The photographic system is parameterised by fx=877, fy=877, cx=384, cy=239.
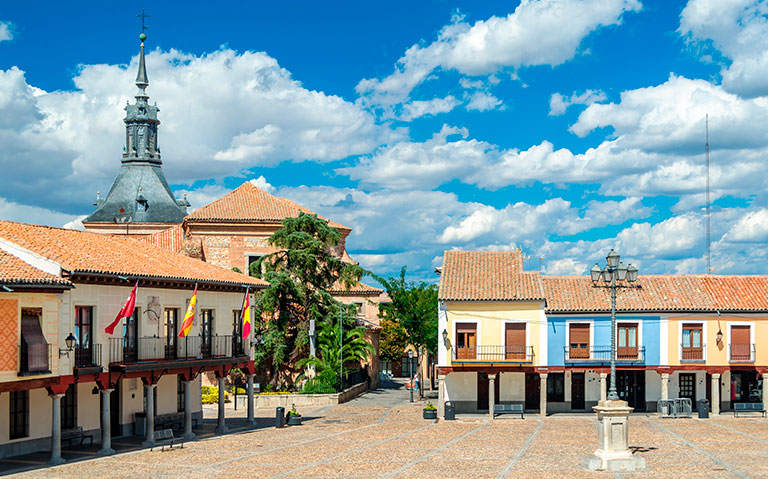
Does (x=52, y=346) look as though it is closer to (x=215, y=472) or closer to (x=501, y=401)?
(x=215, y=472)

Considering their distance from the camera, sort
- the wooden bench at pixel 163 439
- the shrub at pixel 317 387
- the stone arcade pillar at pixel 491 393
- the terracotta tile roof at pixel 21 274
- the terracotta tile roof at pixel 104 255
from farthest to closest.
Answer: the shrub at pixel 317 387, the stone arcade pillar at pixel 491 393, the wooden bench at pixel 163 439, the terracotta tile roof at pixel 104 255, the terracotta tile roof at pixel 21 274

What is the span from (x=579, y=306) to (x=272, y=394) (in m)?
16.3

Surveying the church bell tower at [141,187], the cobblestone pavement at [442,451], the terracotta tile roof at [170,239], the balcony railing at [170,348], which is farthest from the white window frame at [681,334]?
the church bell tower at [141,187]

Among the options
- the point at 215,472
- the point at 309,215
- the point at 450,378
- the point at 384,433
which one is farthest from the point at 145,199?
the point at 215,472

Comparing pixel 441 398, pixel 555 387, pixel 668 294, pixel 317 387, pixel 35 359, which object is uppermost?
pixel 668 294

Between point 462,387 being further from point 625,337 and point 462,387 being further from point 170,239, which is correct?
point 170,239

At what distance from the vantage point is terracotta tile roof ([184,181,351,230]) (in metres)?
53.7

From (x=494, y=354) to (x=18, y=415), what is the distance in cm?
2115

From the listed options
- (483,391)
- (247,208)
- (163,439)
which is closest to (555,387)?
(483,391)

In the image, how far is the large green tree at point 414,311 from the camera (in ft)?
176

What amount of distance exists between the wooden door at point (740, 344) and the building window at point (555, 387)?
312 inches

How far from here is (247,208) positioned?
55.0 meters

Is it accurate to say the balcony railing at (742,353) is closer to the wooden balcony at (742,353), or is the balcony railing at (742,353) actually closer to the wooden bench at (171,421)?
the wooden balcony at (742,353)

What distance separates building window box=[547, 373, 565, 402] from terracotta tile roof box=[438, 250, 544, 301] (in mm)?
4419
